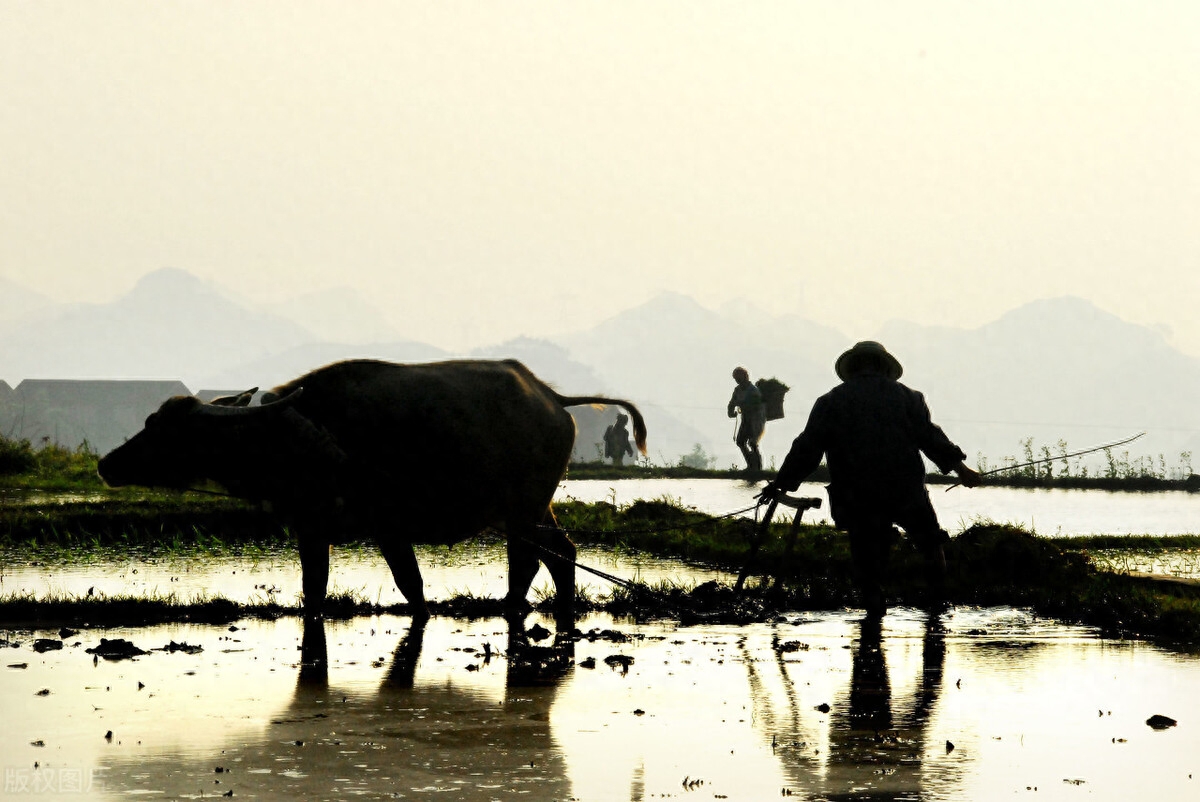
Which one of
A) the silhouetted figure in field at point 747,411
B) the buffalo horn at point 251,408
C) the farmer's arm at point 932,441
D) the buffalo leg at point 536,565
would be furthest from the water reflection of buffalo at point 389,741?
the silhouetted figure in field at point 747,411

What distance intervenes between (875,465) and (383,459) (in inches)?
129

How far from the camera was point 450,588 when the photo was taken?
12.8 meters

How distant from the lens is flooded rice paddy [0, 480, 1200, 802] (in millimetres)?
6387

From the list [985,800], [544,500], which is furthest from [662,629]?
[985,800]

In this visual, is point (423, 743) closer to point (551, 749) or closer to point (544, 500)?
point (551, 749)

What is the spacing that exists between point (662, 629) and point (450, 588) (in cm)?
256

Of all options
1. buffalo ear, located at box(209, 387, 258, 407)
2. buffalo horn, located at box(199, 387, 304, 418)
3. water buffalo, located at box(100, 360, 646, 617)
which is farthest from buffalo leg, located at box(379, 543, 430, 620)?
buffalo ear, located at box(209, 387, 258, 407)

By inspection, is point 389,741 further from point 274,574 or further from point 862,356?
point 274,574

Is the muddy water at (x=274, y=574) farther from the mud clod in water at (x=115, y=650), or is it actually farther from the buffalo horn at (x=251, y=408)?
the mud clod in water at (x=115, y=650)

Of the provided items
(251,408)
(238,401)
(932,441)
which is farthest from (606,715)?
(238,401)

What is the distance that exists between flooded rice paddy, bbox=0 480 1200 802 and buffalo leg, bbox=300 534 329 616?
8.3 inches

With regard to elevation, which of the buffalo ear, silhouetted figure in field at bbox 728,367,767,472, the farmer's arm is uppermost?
silhouetted figure in field at bbox 728,367,767,472

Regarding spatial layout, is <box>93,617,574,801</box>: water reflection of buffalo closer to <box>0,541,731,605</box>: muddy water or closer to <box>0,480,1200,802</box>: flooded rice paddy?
<box>0,480,1200,802</box>: flooded rice paddy

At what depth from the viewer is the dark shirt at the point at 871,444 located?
10727mm
